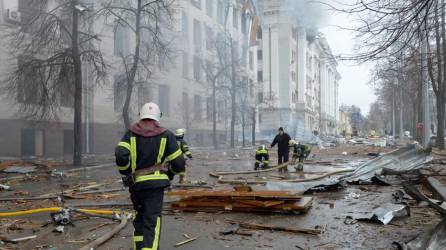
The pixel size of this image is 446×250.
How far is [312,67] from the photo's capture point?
73.1m

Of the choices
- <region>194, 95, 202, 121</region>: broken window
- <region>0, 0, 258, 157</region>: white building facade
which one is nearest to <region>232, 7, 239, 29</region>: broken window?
<region>0, 0, 258, 157</region>: white building facade

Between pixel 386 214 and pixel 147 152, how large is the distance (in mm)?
3828

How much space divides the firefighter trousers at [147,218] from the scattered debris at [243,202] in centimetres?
279

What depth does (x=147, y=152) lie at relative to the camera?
4.38m

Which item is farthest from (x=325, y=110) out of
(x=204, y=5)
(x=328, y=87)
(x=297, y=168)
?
(x=297, y=168)

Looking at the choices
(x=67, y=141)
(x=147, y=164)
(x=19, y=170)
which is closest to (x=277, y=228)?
(x=147, y=164)

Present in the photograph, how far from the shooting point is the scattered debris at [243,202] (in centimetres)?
686

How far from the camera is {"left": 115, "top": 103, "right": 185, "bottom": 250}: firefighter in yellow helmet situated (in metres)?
4.31

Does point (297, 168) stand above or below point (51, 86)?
below

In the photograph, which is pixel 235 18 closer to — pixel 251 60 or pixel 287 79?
pixel 251 60

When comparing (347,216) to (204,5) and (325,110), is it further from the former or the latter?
(325,110)

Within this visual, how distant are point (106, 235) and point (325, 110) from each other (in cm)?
8972

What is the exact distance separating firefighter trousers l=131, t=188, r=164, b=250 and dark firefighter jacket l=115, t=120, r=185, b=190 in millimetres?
105

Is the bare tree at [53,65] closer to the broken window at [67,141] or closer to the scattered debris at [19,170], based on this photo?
the scattered debris at [19,170]
